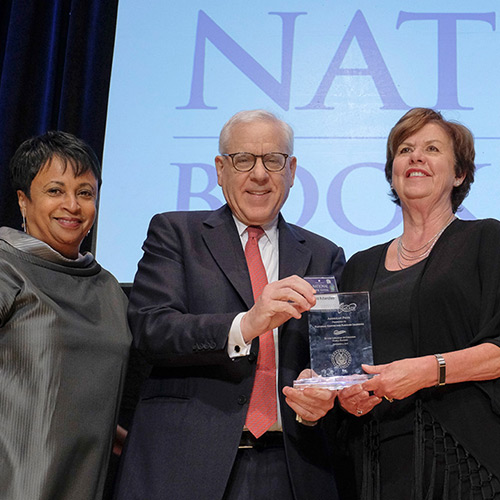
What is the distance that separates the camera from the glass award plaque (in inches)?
76.3

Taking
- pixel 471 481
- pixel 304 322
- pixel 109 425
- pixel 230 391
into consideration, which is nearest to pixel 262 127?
pixel 304 322

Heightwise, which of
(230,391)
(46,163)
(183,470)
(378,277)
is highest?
(46,163)

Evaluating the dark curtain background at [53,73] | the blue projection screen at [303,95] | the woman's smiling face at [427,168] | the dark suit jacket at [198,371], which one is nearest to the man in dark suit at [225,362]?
the dark suit jacket at [198,371]

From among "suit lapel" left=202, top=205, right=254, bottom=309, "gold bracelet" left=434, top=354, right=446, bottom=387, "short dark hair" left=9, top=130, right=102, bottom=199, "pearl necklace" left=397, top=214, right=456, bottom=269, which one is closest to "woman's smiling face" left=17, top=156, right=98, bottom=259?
"short dark hair" left=9, top=130, right=102, bottom=199

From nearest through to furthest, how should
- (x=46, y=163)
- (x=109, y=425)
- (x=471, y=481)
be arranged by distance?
(x=471, y=481), (x=109, y=425), (x=46, y=163)

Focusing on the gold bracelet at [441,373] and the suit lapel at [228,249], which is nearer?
the gold bracelet at [441,373]

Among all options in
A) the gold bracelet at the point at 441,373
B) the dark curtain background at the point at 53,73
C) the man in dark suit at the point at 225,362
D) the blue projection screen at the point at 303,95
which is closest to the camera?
the gold bracelet at the point at 441,373

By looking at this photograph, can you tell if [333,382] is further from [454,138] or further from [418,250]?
[454,138]

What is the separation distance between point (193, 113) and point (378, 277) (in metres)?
1.40

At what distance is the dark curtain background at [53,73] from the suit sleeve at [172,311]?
1181 mm

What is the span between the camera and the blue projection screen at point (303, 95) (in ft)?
9.91

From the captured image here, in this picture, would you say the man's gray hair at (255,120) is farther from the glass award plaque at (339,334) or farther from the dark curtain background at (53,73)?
the dark curtain background at (53,73)

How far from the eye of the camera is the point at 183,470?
1.93 metres

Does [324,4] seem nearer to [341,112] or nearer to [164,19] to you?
[341,112]
